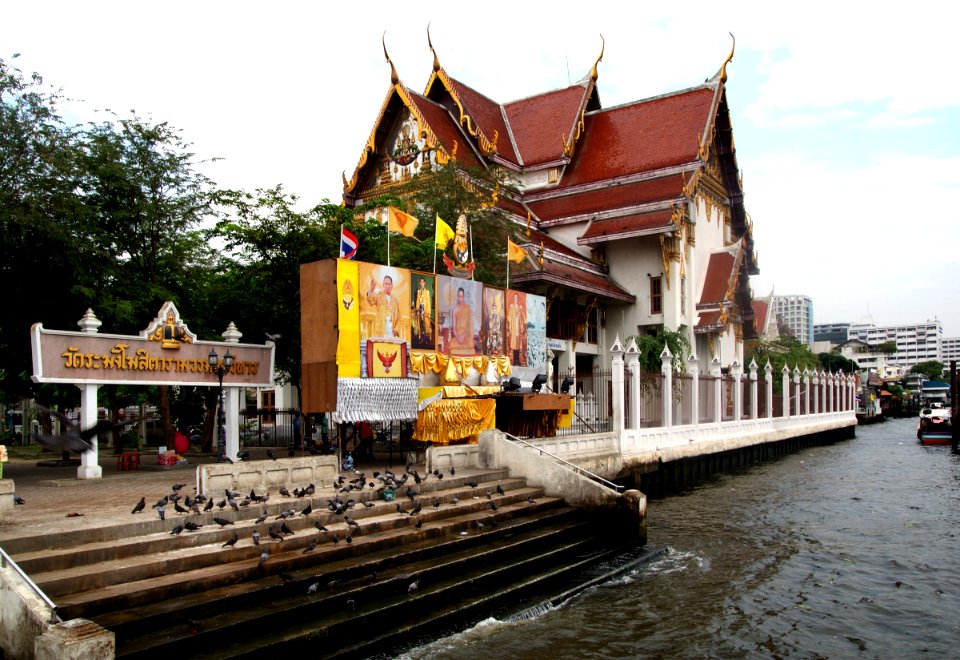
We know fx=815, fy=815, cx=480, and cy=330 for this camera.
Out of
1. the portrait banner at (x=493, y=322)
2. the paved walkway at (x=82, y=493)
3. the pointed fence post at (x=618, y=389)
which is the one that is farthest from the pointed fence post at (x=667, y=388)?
the paved walkway at (x=82, y=493)

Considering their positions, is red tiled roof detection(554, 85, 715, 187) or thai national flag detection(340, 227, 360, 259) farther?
red tiled roof detection(554, 85, 715, 187)

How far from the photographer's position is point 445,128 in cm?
3306

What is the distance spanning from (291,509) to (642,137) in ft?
97.6

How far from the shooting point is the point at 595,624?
9.33 metres

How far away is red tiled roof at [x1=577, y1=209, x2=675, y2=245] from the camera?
101ft

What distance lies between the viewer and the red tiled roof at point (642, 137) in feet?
113

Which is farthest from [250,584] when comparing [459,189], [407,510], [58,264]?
[459,189]

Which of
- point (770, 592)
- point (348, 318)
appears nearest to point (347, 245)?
point (348, 318)

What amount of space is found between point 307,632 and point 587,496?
6.62 m

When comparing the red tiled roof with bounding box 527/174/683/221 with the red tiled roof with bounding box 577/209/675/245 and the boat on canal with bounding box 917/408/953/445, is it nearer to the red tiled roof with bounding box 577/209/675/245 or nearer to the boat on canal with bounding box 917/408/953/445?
the red tiled roof with bounding box 577/209/675/245

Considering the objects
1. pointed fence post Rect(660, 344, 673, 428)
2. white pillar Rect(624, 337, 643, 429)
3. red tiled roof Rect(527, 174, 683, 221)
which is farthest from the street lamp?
red tiled roof Rect(527, 174, 683, 221)

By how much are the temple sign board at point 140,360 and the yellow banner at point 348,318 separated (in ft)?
8.77

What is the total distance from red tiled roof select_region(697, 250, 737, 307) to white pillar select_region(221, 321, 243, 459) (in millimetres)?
22757

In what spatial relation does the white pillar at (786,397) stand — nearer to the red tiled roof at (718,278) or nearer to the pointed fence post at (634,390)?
the red tiled roof at (718,278)
